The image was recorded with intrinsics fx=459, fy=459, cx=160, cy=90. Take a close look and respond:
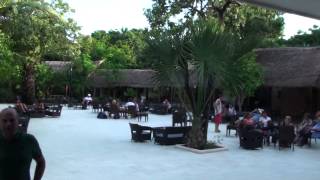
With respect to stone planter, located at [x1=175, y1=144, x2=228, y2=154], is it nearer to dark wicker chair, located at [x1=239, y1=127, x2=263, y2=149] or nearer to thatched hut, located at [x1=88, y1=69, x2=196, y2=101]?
dark wicker chair, located at [x1=239, y1=127, x2=263, y2=149]

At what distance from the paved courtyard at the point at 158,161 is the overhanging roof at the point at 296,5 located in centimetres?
353

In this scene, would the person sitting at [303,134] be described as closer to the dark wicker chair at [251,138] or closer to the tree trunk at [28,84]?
the dark wicker chair at [251,138]

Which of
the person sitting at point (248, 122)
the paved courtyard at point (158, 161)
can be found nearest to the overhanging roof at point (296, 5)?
the paved courtyard at point (158, 161)

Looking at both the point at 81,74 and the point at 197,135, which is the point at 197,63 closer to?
the point at 197,135

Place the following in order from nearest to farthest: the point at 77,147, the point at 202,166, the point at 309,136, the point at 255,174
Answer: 1. the point at 255,174
2. the point at 202,166
3. the point at 77,147
4. the point at 309,136

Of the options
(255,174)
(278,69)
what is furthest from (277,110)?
(255,174)

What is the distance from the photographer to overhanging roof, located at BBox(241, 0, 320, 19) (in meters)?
7.73

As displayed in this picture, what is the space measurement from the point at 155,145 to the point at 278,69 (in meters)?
15.7

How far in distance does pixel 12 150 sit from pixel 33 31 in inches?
887

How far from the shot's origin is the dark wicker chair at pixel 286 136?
1391 centimetres

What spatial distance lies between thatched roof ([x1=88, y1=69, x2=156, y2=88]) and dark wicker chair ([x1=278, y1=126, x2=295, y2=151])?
24869mm

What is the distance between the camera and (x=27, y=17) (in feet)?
80.5

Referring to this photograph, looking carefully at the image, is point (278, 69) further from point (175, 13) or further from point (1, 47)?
point (1, 47)

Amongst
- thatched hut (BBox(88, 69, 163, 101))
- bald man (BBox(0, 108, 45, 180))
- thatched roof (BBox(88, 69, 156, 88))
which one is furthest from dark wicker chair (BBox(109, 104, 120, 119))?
bald man (BBox(0, 108, 45, 180))
